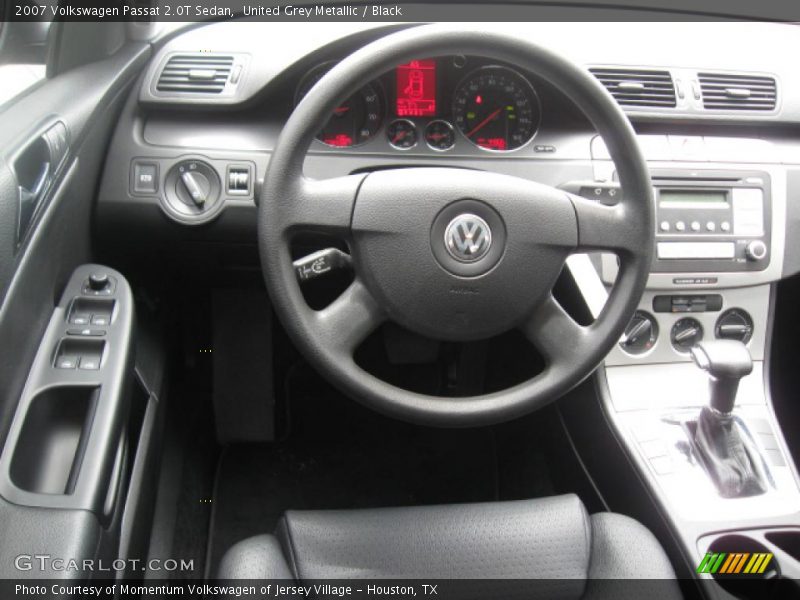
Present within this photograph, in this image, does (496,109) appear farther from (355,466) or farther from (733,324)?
(355,466)

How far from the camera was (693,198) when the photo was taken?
1432 mm

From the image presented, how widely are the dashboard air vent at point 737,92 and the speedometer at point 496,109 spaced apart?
0.34 meters

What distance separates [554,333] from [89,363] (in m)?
0.65

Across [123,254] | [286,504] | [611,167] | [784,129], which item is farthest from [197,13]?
[784,129]

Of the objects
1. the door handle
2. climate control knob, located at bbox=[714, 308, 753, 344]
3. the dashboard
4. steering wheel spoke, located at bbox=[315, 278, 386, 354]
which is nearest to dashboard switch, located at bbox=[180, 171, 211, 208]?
the dashboard

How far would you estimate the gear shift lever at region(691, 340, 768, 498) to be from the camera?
3.88ft

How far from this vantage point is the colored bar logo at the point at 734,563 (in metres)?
1.11

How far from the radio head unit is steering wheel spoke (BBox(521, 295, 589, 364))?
1.46 ft

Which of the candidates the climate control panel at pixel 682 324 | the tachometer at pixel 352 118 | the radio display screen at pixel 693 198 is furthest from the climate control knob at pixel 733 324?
the tachometer at pixel 352 118

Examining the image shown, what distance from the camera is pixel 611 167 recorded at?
1.45 meters

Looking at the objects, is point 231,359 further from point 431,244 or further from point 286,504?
point 431,244

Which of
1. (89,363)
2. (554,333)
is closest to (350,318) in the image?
(554,333)

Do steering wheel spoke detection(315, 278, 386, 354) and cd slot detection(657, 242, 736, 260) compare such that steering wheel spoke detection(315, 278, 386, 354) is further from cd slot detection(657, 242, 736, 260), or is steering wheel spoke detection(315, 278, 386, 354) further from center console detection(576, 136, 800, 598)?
cd slot detection(657, 242, 736, 260)

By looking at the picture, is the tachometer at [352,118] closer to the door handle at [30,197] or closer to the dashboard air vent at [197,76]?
the dashboard air vent at [197,76]
